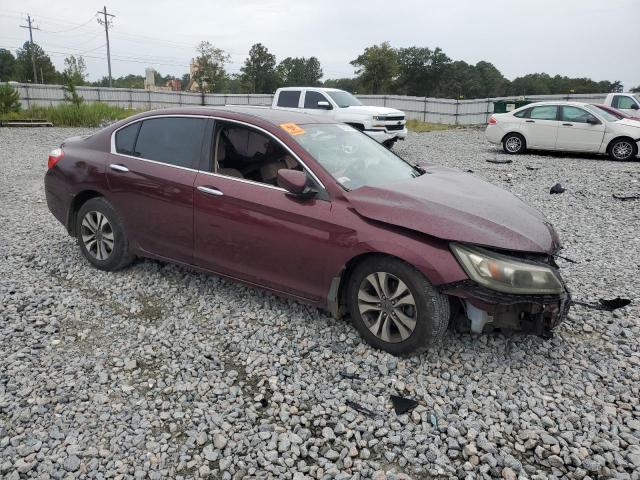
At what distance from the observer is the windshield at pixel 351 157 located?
386 cm

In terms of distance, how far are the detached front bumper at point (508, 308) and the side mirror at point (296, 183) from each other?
1173 millimetres

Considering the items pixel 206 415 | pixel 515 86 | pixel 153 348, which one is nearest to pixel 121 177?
pixel 153 348

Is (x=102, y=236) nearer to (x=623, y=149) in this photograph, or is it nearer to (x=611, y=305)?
(x=611, y=305)

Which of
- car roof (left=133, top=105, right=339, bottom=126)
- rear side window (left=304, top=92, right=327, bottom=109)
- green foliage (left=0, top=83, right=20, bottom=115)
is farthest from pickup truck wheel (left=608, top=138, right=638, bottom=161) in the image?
green foliage (left=0, top=83, right=20, bottom=115)

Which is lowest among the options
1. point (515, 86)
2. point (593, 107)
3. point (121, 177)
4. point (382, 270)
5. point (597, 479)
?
point (597, 479)

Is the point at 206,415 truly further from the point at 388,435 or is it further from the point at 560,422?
the point at 560,422

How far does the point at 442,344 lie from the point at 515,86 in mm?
92912

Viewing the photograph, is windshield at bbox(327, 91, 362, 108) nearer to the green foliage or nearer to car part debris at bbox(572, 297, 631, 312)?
car part debris at bbox(572, 297, 631, 312)

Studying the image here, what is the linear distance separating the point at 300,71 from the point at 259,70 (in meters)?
16.9

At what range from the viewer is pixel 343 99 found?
14969 millimetres

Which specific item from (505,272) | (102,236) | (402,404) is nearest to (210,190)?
(102,236)

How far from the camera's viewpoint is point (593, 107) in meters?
13.5

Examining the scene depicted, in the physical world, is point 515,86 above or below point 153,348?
above

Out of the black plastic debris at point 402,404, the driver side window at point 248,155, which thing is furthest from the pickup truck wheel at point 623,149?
the black plastic debris at point 402,404
